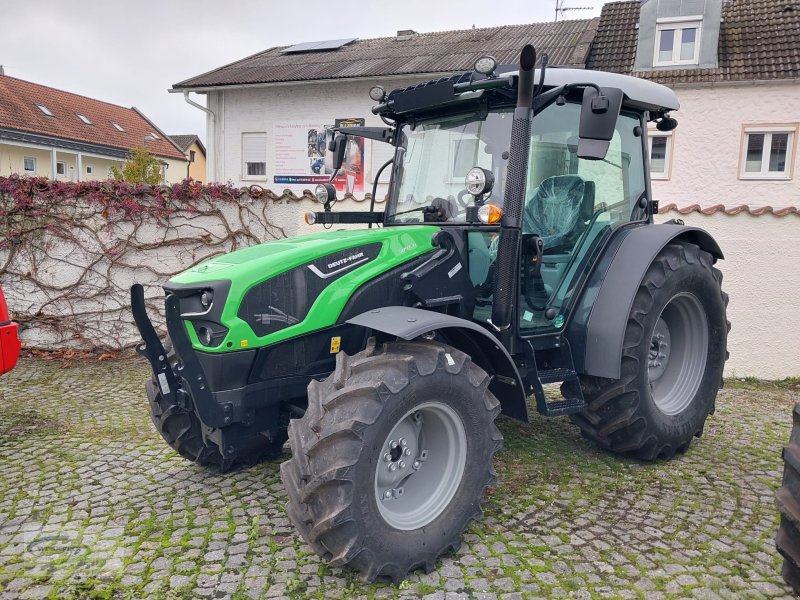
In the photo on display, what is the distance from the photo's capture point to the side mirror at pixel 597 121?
310 cm

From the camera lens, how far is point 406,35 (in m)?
19.4

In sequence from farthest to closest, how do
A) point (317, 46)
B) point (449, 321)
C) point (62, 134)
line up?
point (62, 134) → point (317, 46) → point (449, 321)

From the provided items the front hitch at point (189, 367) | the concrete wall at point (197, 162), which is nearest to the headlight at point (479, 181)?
the front hitch at point (189, 367)

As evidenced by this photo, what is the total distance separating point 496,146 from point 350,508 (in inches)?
83.6

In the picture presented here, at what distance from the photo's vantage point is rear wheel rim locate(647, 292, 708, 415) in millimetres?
4453

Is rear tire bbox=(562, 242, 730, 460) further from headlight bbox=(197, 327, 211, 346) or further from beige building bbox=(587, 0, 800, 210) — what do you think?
beige building bbox=(587, 0, 800, 210)

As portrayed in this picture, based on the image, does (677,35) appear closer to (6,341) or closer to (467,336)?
(467,336)

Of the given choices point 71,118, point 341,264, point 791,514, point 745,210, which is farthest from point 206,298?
point 71,118

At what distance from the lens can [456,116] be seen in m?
3.82

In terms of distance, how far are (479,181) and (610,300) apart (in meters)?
1.18

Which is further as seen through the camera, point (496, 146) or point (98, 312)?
point (98, 312)

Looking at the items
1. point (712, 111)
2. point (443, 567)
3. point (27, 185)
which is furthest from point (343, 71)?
point (443, 567)

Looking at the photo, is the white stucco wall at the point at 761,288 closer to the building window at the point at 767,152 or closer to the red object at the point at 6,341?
the red object at the point at 6,341

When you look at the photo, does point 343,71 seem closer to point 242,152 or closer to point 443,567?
point 242,152
